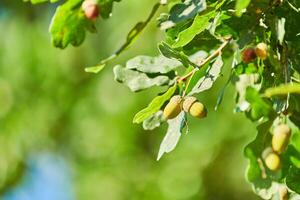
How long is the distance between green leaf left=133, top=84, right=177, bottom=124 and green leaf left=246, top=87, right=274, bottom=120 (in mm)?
171

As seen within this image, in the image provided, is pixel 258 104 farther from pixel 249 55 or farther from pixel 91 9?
pixel 91 9

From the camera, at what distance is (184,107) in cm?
117

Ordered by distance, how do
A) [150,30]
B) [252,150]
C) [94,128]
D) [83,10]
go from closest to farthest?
[252,150] < [83,10] < [150,30] < [94,128]

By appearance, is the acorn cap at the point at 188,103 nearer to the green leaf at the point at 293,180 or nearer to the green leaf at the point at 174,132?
the green leaf at the point at 174,132

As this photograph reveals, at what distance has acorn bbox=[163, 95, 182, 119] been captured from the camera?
1173 mm

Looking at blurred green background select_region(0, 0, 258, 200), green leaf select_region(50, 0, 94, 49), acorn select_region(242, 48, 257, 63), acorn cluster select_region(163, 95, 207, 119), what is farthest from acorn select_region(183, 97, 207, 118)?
blurred green background select_region(0, 0, 258, 200)

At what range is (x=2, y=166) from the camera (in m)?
4.64

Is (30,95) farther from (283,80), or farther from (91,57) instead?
(283,80)

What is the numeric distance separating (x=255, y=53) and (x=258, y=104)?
150 millimetres

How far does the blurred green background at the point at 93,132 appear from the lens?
4320 millimetres

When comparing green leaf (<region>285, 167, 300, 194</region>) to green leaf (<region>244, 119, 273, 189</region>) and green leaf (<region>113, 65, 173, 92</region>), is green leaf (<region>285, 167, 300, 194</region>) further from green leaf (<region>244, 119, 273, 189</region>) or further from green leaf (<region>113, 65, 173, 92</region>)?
green leaf (<region>113, 65, 173, 92</region>)

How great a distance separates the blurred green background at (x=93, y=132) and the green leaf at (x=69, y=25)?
287 centimetres

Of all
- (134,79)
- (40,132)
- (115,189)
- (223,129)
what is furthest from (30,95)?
(134,79)

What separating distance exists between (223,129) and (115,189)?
2.16ft
